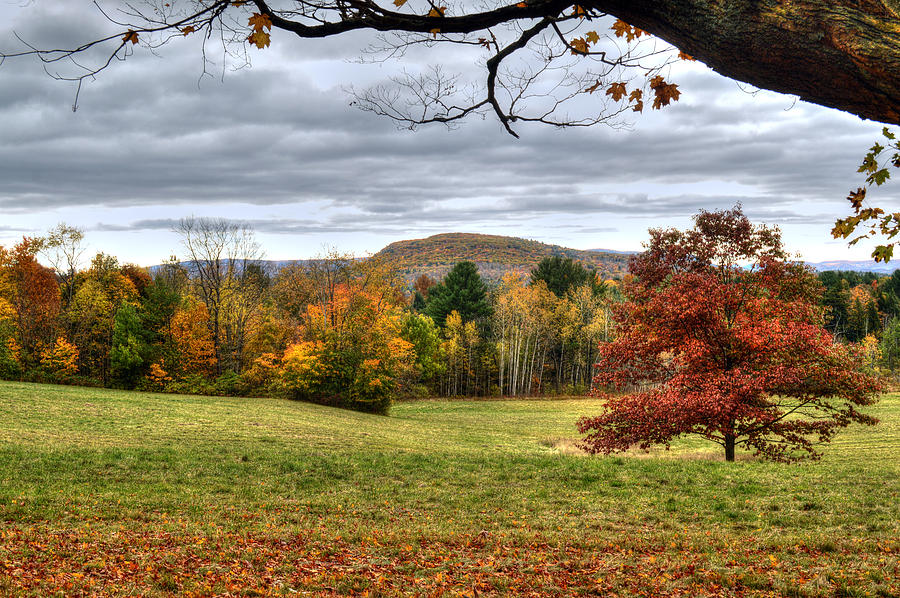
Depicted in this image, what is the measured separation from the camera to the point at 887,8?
2418 millimetres

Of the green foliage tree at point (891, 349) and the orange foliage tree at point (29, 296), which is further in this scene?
A: the green foliage tree at point (891, 349)

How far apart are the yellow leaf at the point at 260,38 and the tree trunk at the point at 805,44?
2523 mm

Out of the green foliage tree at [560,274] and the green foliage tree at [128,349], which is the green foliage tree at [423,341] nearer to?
the green foliage tree at [560,274]

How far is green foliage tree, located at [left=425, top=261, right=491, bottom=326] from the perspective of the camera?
6256cm

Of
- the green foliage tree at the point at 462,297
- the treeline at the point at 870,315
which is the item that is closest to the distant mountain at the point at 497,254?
the treeline at the point at 870,315

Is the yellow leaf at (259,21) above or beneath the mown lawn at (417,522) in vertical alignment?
above

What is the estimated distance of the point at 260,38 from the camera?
3887 millimetres

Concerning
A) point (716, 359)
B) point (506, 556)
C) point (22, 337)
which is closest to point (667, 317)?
point (716, 359)

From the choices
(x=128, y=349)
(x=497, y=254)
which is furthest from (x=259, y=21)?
(x=497, y=254)

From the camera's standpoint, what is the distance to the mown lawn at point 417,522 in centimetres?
580

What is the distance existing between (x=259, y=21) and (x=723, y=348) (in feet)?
42.8

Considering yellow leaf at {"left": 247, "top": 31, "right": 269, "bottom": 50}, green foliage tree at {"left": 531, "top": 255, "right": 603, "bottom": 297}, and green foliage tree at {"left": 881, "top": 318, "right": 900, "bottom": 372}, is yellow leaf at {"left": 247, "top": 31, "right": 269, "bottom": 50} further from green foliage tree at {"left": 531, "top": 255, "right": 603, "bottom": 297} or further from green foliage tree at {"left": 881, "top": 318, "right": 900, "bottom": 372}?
green foliage tree at {"left": 881, "top": 318, "right": 900, "bottom": 372}

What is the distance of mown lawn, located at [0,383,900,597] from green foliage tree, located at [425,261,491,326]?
44885 mm

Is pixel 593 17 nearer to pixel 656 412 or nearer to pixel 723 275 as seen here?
pixel 656 412
